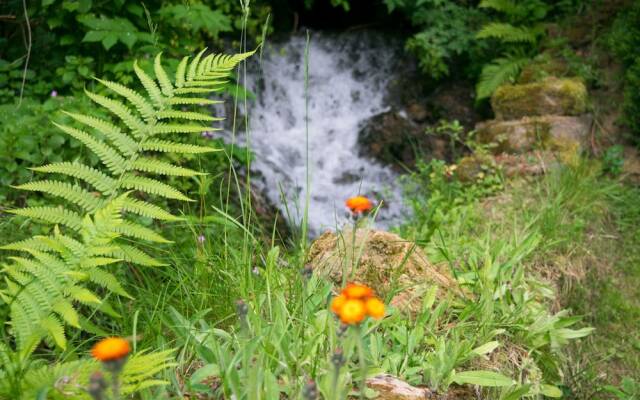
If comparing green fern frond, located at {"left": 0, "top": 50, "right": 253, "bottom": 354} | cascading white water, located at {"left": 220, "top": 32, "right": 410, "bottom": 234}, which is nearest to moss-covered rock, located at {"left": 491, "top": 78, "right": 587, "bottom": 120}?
cascading white water, located at {"left": 220, "top": 32, "right": 410, "bottom": 234}

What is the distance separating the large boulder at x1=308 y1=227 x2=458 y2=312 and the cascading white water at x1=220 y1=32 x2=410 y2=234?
2.34 m

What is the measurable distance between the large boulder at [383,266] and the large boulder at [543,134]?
2506mm

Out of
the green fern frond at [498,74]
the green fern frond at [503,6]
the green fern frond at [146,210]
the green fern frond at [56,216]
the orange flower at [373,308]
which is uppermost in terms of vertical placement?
the green fern frond at [503,6]

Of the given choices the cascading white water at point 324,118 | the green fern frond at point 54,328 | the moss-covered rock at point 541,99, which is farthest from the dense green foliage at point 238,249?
the cascading white water at point 324,118

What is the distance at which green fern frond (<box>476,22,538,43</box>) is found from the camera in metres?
5.32

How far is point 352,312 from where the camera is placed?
3.22 feet

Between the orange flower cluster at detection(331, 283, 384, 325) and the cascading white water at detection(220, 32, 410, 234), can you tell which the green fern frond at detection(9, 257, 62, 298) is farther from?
the cascading white water at detection(220, 32, 410, 234)

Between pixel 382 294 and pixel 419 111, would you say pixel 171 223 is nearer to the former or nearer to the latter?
pixel 382 294

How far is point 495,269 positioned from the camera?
255cm

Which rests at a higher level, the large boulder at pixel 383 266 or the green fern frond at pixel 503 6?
the green fern frond at pixel 503 6

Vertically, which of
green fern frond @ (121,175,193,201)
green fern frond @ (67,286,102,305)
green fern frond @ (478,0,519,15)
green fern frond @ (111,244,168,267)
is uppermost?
green fern frond @ (478,0,519,15)

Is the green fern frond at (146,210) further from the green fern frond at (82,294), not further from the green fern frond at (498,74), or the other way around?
the green fern frond at (498,74)

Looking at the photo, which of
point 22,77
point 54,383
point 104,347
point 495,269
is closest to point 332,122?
point 22,77

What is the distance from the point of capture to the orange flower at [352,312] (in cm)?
97
